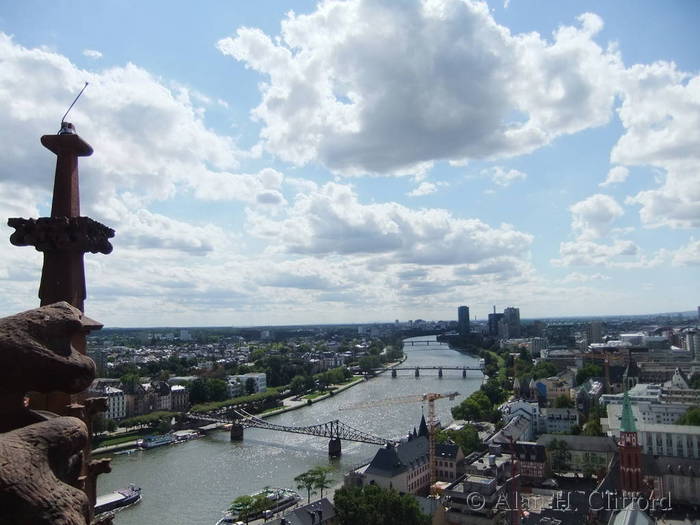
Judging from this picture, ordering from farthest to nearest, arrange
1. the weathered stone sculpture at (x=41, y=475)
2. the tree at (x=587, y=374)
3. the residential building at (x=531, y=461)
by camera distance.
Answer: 1. the tree at (x=587, y=374)
2. the residential building at (x=531, y=461)
3. the weathered stone sculpture at (x=41, y=475)

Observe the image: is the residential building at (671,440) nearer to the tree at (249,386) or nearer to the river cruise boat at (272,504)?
the river cruise boat at (272,504)

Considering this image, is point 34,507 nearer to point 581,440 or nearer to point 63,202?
point 63,202

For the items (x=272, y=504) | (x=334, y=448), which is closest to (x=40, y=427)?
(x=272, y=504)

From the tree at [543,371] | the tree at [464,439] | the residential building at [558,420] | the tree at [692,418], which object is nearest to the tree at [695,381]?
the tree at [543,371]

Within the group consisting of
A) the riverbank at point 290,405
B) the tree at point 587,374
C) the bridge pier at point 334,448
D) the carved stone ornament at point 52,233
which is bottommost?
the riverbank at point 290,405

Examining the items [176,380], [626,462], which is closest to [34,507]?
[626,462]

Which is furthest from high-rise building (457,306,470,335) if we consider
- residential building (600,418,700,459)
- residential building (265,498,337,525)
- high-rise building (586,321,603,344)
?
residential building (265,498,337,525)
